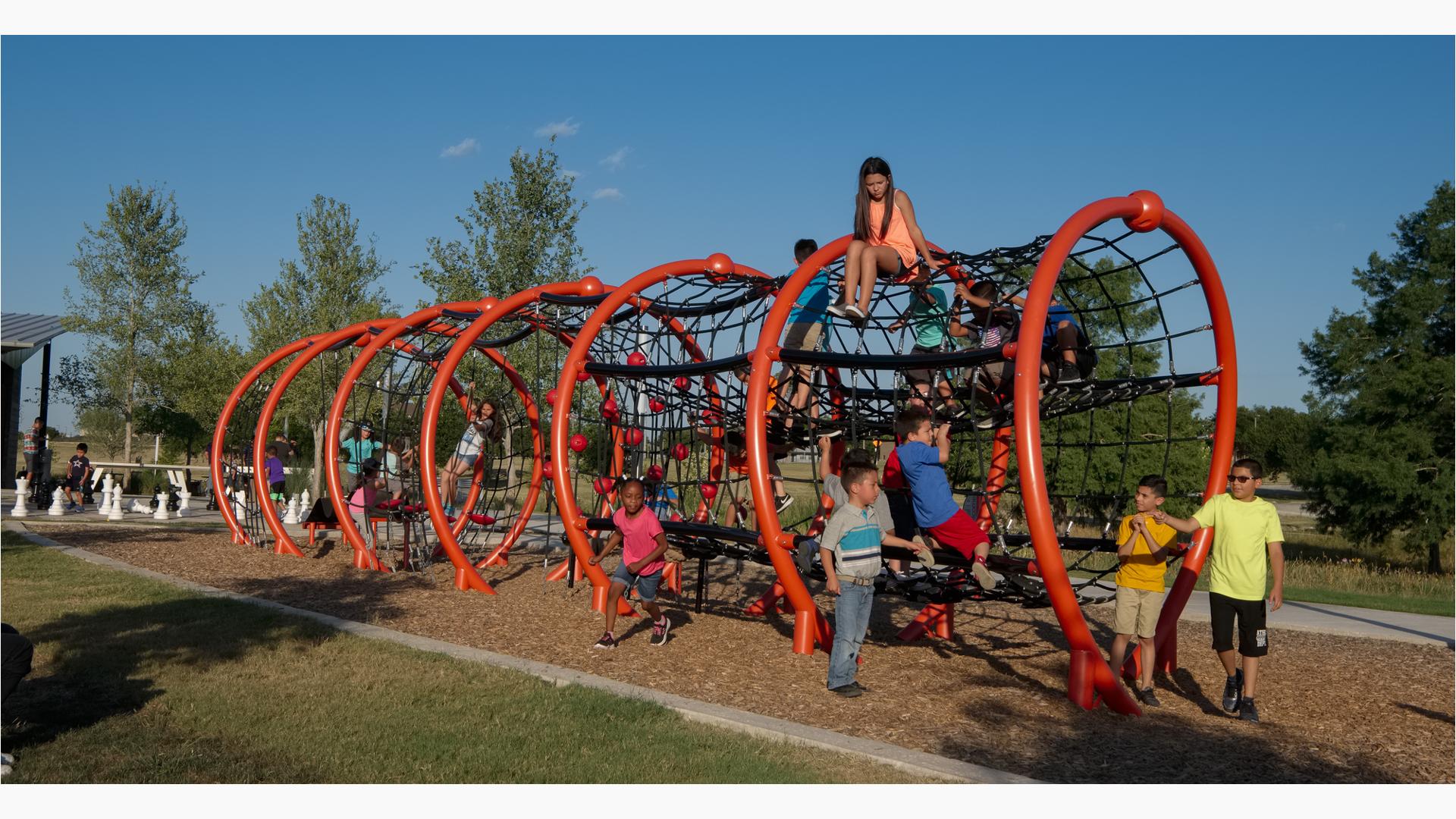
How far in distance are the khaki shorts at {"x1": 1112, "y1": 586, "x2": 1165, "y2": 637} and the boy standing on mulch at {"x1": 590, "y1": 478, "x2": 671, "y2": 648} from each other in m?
3.15

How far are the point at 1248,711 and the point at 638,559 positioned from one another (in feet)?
13.6

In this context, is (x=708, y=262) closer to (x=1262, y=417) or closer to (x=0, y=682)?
(x=0, y=682)

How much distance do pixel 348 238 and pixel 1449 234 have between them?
27026 millimetres

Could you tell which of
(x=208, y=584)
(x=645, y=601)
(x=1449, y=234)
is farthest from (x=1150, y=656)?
(x=1449, y=234)

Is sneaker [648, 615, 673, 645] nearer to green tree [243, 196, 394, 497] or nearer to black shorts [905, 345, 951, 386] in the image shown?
black shorts [905, 345, 951, 386]

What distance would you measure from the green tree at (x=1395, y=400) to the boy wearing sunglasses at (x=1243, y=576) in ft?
69.3

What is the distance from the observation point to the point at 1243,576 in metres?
6.70

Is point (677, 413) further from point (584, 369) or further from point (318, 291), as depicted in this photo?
point (318, 291)

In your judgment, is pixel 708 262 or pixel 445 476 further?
pixel 445 476

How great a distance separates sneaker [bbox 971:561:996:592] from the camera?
6.52 m

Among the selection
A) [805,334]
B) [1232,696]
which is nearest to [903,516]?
[805,334]

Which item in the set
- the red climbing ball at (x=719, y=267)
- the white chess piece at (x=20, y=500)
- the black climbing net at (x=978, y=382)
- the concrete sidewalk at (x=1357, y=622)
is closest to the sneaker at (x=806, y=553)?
the black climbing net at (x=978, y=382)

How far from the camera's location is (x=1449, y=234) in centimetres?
2836

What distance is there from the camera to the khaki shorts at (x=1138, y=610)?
6941mm
